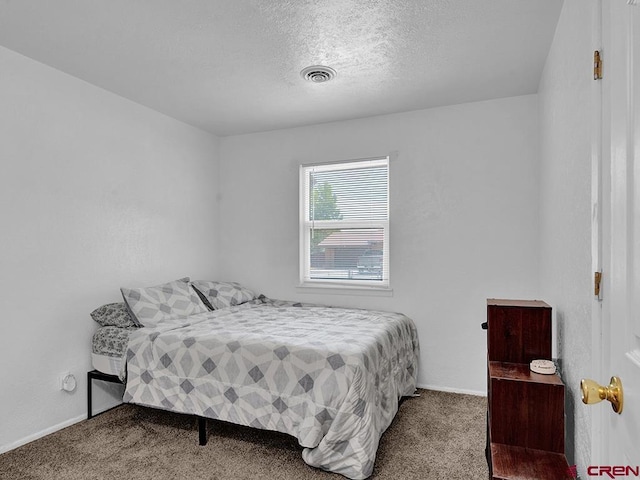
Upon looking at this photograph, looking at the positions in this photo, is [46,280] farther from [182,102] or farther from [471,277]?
[471,277]

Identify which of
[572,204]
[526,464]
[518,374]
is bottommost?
[526,464]

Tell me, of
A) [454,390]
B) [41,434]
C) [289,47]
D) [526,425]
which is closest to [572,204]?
[526,425]

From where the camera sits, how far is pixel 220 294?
12.4 feet

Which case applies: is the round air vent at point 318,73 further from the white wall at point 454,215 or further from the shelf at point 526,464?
the shelf at point 526,464

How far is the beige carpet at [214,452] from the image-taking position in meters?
2.21

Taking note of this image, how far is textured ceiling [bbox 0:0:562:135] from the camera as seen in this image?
82.0 inches

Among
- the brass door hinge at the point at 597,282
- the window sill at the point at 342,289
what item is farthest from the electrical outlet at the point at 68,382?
the brass door hinge at the point at 597,282

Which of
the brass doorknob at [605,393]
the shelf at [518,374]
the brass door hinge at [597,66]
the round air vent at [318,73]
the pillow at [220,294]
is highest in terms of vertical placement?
the round air vent at [318,73]

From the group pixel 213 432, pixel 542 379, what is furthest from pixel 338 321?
pixel 542 379

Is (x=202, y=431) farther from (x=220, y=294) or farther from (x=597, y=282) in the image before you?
(x=597, y=282)

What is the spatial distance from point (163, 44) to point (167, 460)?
247cm

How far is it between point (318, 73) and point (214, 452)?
8.41ft

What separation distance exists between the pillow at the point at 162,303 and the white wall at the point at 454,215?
1.17m

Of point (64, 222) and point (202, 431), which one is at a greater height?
point (64, 222)
